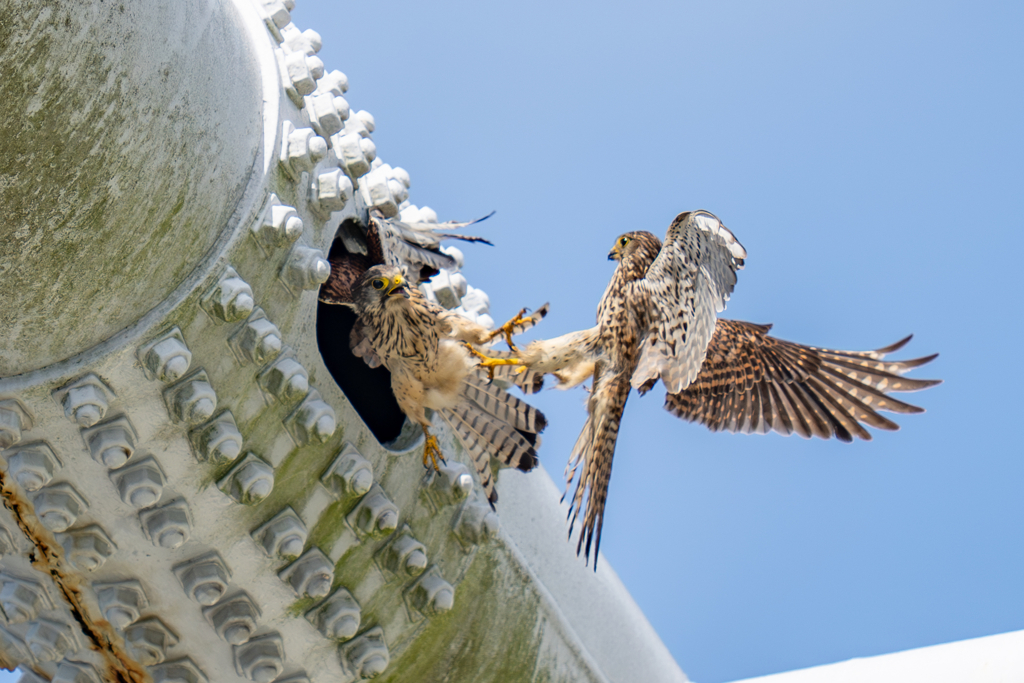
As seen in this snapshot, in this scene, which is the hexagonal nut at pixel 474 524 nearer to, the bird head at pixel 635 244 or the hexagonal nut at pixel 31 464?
the bird head at pixel 635 244

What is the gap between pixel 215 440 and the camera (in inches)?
159

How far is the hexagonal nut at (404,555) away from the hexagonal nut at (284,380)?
101cm

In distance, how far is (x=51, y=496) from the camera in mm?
3902

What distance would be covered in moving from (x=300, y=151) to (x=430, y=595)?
2150mm

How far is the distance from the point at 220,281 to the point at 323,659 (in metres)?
1.90

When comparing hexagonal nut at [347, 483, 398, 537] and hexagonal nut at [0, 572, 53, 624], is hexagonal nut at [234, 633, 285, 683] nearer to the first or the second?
hexagonal nut at [347, 483, 398, 537]

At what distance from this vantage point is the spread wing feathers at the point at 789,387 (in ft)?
16.8

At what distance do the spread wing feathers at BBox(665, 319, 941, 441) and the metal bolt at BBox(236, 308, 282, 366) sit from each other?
2.25 meters

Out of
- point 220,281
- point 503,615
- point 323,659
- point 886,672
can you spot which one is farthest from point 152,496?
point 886,672

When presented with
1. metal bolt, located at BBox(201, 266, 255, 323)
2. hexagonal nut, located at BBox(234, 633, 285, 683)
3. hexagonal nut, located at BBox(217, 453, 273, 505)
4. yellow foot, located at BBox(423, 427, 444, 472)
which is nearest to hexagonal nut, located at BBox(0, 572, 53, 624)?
hexagonal nut, located at BBox(234, 633, 285, 683)

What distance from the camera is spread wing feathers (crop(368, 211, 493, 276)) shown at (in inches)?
192

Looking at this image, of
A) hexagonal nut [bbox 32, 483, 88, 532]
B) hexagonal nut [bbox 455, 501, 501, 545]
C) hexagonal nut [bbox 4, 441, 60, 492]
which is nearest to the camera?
hexagonal nut [bbox 4, 441, 60, 492]

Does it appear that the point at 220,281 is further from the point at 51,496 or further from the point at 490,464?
the point at 490,464

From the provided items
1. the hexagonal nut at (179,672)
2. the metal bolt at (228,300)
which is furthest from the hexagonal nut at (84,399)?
the hexagonal nut at (179,672)
